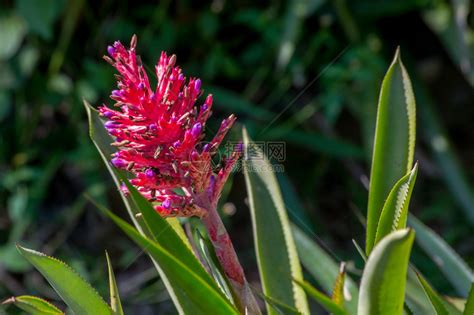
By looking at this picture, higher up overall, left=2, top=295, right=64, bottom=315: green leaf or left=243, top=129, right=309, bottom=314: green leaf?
left=243, top=129, right=309, bottom=314: green leaf

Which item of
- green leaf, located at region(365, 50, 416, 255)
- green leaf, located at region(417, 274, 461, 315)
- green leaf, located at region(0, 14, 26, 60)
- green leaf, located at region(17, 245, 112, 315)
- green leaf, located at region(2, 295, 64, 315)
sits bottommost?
green leaf, located at region(2, 295, 64, 315)

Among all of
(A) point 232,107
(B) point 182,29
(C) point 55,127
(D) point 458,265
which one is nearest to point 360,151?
(A) point 232,107

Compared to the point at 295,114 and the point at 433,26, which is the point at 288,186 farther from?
the point at 433,26

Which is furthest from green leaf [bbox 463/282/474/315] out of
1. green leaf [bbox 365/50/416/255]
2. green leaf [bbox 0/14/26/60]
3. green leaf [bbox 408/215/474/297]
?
green leaf [bbox 0/14/26/60]

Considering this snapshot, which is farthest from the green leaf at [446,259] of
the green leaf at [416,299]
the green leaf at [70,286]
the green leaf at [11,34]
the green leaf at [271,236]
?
the green leaf at [11,34]

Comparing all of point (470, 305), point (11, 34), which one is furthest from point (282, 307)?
point (11, 34)

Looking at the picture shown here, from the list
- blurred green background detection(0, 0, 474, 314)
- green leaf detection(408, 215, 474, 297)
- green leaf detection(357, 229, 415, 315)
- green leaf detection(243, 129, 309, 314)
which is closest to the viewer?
green leaf detection(357, 229, 415, 315)

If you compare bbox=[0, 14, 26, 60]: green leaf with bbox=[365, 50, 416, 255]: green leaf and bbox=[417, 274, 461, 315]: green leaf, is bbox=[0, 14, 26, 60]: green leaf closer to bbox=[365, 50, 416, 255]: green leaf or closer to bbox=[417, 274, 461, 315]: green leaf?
bbox=[365, 50, 416, 255]: green leaf

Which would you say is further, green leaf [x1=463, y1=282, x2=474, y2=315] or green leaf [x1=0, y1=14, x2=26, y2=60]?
green leaf [x1=0, y1=14, x2=26, y2=60]
